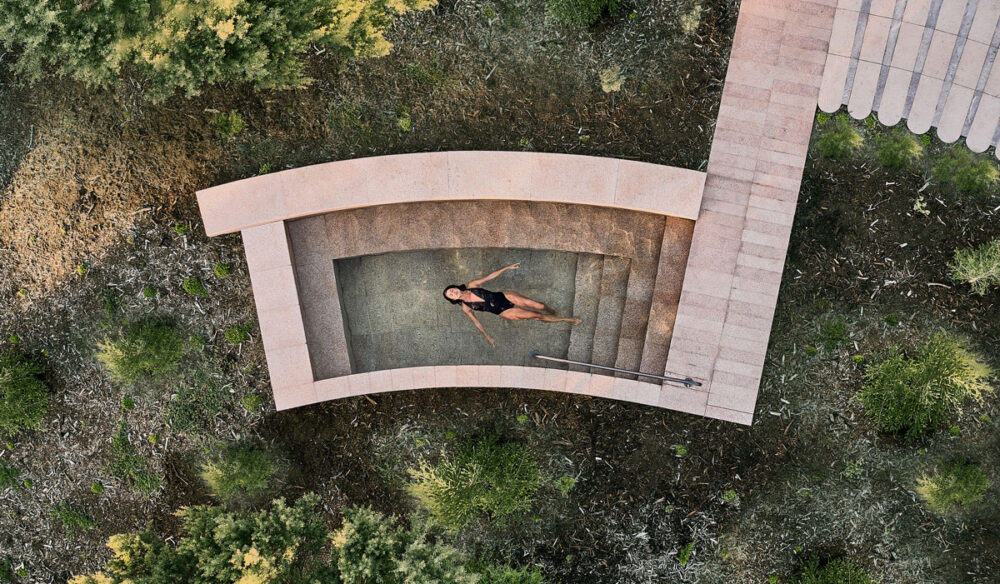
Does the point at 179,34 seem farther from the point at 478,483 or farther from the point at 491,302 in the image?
the point at 478,483

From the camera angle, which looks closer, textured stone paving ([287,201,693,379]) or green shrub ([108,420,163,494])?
textured stone paving ([287,201,693,379])

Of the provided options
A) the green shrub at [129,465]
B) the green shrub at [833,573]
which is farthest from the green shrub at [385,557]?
the green shrub at [833,573]

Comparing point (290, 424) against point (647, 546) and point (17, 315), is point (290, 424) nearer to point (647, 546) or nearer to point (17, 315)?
point (17, 315)

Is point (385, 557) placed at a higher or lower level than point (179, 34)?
lower

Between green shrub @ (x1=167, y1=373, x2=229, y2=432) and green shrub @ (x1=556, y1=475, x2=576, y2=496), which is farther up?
green shrub @ (x1=167, y1=373, x2=229, y2=432)

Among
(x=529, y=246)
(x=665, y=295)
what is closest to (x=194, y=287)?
(x=529, y=246)

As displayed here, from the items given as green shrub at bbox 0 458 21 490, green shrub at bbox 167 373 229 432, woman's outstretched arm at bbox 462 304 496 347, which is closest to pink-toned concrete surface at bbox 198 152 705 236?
woman's outstretched arm at bbox 462 304 496 347

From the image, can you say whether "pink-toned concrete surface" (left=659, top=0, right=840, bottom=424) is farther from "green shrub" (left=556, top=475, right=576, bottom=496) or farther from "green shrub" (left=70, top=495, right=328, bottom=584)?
"green shrub" (left=70, top=495, right=328, bottom=584)
